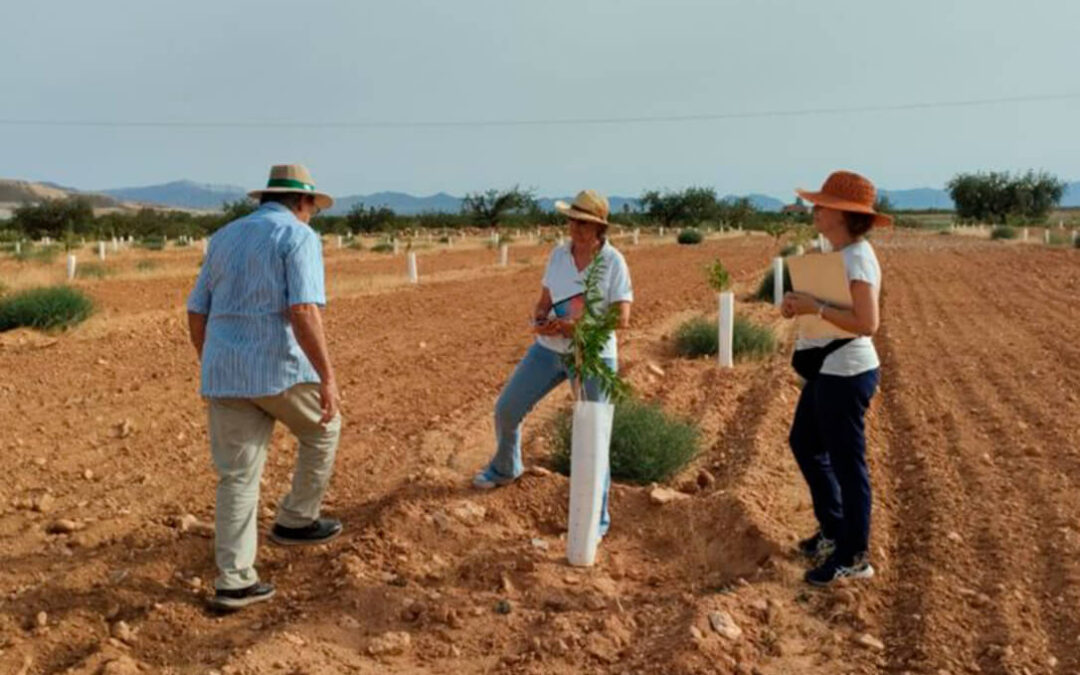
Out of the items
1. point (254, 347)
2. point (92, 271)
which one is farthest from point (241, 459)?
point (92, 271)

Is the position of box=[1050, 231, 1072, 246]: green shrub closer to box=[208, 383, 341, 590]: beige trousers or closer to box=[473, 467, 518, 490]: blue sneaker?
box=[473, 467, 518, 490]: blue sneaker

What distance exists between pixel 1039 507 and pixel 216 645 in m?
4.56

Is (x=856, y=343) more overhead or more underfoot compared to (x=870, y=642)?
more overhead

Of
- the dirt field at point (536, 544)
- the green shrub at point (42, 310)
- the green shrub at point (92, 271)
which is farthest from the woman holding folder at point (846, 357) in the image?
the green shrub at point (92, 271)

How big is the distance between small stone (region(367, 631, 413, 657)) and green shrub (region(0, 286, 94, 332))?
41.8ft

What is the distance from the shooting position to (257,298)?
457 cm

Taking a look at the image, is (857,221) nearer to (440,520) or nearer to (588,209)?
(588,209)

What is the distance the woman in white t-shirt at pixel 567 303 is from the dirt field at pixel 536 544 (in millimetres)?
664

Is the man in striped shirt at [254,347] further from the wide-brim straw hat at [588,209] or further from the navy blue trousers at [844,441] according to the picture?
the navy blue trousers at [844,441]

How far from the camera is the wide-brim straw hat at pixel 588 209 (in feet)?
17.3

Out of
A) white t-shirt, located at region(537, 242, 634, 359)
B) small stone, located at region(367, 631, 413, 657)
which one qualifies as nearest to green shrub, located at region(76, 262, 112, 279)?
white t-shirt, located at region(537, 242, 634, 359)

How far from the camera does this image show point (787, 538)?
18.7 ft

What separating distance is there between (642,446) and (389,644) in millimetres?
2669

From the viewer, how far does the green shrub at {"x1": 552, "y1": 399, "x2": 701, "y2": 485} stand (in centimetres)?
665
